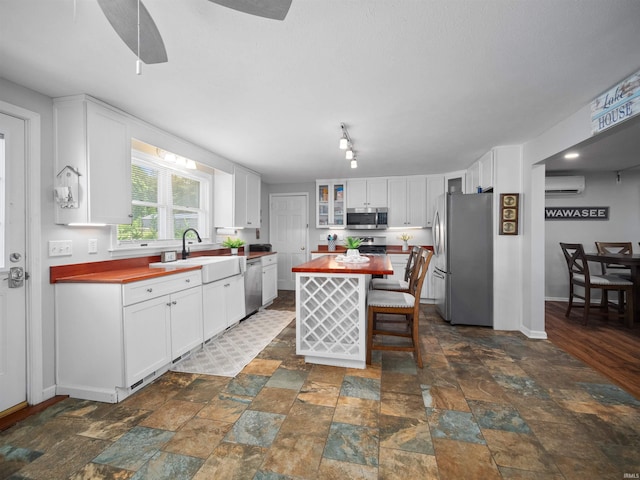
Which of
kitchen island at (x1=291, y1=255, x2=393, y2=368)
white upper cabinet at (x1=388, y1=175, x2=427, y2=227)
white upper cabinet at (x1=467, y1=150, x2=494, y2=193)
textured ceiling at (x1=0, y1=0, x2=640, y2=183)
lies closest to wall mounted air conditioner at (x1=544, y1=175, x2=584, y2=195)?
white upper cabinet at (x1=467, y1=150, x2=494, y2=193)

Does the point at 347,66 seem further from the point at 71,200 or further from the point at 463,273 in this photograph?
the point at 463,273

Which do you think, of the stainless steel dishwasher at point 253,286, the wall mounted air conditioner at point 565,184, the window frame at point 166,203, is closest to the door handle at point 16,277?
the window frame at point 166,203

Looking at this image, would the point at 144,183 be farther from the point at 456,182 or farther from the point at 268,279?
the point at 456,182

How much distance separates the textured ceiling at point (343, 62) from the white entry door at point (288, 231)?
2954 mm

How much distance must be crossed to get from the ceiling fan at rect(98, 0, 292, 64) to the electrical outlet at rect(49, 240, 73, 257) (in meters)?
1.67

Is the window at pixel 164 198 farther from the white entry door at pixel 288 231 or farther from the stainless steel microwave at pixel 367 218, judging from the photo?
the stainless steel microwave at pixel 367 218

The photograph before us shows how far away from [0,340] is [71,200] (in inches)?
40.2

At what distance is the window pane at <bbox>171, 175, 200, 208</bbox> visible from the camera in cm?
354

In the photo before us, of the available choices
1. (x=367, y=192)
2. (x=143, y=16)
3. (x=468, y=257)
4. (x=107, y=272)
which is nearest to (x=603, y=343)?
(x=468, y=257)

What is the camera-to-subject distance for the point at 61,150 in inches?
85.4

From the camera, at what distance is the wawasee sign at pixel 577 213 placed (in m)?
4.78

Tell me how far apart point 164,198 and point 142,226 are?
19.2 inches

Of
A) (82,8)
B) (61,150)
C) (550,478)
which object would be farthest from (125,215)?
(550,478)

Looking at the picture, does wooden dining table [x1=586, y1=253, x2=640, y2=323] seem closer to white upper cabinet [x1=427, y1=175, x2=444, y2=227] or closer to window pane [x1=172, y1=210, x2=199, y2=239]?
white upper cabinet [x1=427, y1=175, x2=444, y2=227]
